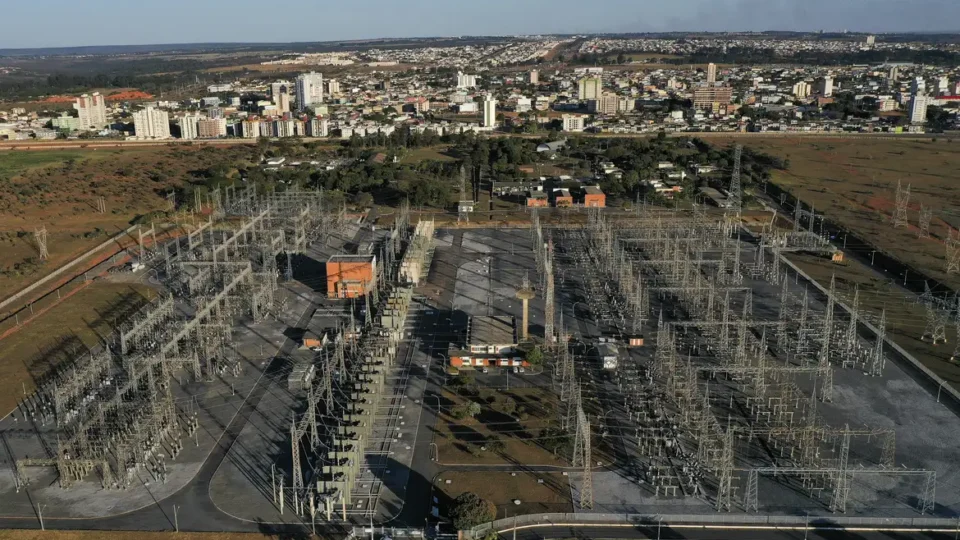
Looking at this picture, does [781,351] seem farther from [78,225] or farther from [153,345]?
[78,225]

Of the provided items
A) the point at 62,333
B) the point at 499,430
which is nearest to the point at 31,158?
the point at 62,333

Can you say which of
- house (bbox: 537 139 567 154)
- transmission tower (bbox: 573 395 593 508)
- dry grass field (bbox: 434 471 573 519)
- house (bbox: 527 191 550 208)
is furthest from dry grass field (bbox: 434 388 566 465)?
house (bbox: 537 139 567 154)

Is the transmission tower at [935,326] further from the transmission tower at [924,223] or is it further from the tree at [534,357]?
the tree at [534,357]

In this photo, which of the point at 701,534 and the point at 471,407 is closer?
the point at 701,534

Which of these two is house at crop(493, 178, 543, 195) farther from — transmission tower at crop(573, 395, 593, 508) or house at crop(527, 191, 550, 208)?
transmission tower at crop(573, 395, 593, 508)

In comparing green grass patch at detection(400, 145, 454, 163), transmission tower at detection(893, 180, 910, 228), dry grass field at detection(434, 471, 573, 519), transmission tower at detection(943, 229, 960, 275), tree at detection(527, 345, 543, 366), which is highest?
green grass patch at detection(400, 145, 454, 163)

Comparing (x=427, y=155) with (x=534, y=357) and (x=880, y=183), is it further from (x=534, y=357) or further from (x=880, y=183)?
(x=534, y=357)

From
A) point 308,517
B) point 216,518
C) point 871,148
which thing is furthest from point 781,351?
point 871,148
